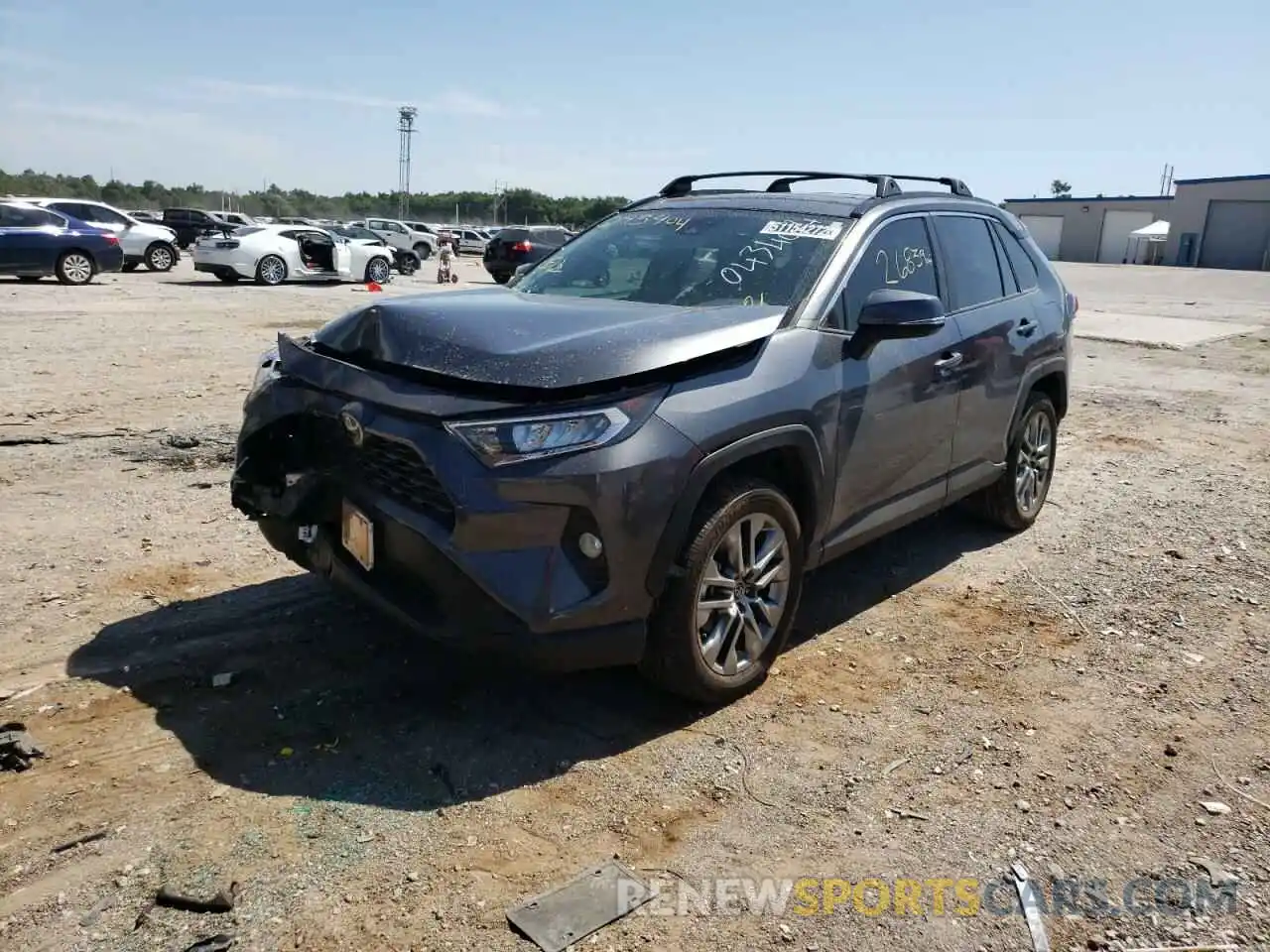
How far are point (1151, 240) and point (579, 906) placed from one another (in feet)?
223

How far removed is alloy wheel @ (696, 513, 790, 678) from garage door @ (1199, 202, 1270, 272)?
61.9 metres

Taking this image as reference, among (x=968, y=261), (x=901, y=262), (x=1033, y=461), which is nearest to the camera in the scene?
(x=901, y=262)

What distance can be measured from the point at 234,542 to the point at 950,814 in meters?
3.67

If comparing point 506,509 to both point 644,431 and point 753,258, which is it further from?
point 753,258

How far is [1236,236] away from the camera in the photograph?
5684 centimetres

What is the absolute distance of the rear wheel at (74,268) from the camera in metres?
19.3

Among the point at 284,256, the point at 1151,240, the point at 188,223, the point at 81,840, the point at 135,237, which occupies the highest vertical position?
the point at 1151,240

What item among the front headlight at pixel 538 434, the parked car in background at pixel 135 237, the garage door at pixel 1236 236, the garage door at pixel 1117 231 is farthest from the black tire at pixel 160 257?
the garage door at pixel 1117 231

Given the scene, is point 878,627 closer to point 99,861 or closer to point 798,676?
point 798,676

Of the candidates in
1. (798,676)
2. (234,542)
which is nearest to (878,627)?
(798,676)

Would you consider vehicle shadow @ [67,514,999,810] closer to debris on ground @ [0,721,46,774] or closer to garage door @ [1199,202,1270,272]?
debris on ground @ [0,721,46,774]

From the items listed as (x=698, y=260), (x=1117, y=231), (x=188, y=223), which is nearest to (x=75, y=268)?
(x=188, y=223)

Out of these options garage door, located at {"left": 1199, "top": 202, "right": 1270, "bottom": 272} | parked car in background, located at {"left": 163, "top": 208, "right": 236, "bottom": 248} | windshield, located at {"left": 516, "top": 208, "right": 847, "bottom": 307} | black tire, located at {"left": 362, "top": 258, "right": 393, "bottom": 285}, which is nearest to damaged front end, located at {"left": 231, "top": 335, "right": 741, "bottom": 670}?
windshield, located at {"left": 516, "top": 208, "right": 847, "bottom": 307}

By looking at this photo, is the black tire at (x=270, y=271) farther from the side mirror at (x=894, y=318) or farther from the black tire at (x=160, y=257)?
the side mirror at (x=894, y=318)
